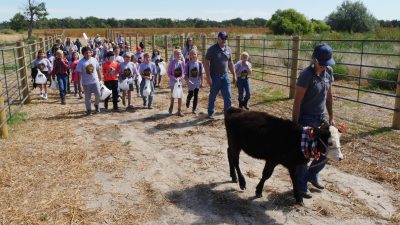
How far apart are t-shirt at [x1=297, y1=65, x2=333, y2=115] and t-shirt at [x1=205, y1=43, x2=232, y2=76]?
3.56 metres

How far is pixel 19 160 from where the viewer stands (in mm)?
5910

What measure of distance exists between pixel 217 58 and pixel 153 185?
3599mm

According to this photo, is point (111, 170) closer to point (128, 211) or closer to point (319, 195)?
point (128, 211)

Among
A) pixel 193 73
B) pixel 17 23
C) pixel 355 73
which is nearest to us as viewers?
pixel 193 73

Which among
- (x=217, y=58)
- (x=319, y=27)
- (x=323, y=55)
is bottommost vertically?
(x=217, y=58)

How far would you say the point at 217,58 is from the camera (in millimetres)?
7766

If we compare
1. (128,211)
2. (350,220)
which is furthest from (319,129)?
(128,211)

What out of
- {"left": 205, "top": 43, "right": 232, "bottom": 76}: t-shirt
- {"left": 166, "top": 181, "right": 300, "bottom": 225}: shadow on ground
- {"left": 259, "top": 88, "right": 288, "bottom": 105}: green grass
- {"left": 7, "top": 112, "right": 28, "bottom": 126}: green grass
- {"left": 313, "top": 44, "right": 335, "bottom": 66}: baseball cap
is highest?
{"left": 313, "top": 44, "right": 335, "bottom": 66}: baseball cap

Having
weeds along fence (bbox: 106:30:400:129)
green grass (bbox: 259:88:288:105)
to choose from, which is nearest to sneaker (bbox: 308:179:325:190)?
weeds along fence (bbox: 106:30:400:129)

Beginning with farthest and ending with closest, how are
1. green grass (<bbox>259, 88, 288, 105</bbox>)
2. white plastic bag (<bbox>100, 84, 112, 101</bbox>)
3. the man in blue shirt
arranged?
green grass (<bbox>259, 88, 288, 105</bbox>) < white plastic bag (<bbox>100, 84, 112, 101</bbox>) < the man in blue shirt

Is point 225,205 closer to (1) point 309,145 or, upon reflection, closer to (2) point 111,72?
(1) point 309,145

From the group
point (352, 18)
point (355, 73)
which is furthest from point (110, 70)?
point (352, 18)

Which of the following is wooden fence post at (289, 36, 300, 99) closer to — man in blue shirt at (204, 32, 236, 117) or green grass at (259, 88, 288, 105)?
green grass at (259, 88, 288, 105)

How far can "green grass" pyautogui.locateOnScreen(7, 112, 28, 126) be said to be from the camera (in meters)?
8.13
